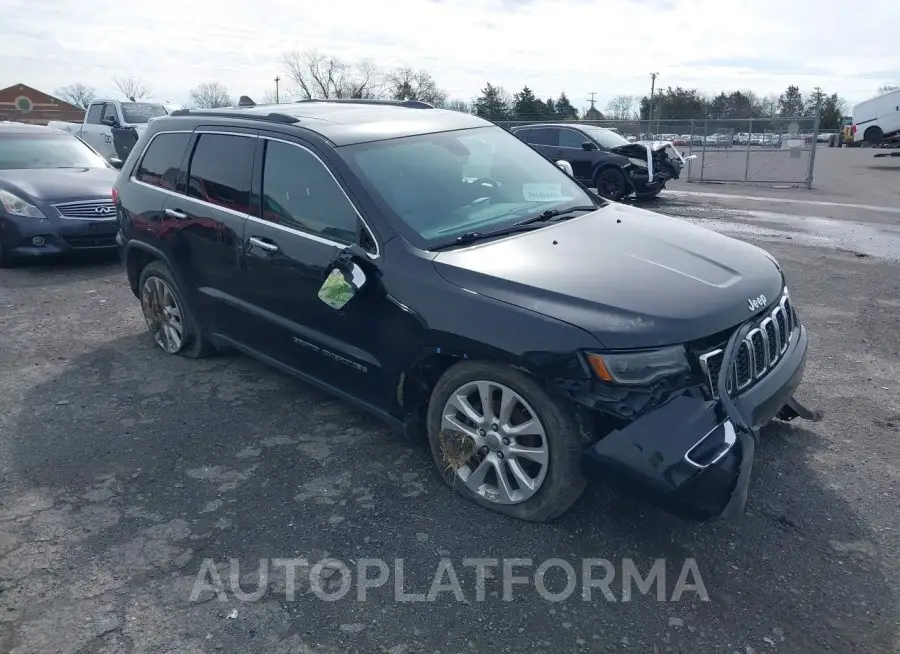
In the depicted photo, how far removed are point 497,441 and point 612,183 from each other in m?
12.8

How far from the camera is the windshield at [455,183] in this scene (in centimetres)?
382

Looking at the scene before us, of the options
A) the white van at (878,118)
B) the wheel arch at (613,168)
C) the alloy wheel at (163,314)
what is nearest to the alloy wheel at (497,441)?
the alloy wheel at (163,314)

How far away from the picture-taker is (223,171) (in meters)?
4.70

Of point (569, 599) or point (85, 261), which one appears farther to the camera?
point (85, 261)

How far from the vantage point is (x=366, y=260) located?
3.67m

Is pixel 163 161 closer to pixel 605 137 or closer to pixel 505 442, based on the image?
pixel 505 442

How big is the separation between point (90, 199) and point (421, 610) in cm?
741

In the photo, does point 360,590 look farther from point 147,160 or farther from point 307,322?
point 147,160

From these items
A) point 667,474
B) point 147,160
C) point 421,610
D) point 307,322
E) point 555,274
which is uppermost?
point 147,160

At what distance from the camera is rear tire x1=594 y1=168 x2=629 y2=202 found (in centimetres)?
1506

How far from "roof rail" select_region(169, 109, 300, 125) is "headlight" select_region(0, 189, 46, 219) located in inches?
153

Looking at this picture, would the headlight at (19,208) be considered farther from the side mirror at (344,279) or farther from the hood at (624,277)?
the hood at (624,277)

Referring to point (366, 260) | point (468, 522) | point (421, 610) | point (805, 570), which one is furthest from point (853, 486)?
point (366, 260)
